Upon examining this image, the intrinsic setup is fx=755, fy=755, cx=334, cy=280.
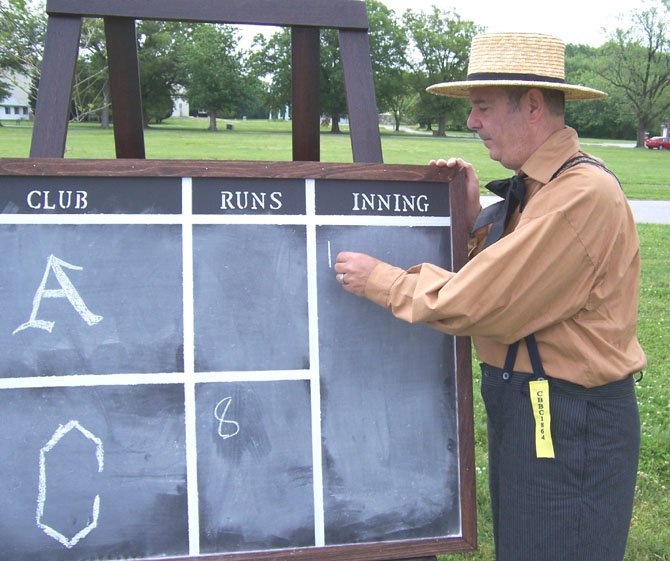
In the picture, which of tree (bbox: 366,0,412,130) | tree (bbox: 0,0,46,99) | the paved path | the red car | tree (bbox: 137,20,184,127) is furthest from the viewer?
tree (bbox: 366,0,412,130)

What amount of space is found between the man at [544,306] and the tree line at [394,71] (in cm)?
4915

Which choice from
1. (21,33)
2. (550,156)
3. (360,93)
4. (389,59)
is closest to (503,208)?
(550,156)

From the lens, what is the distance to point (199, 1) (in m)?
2.27

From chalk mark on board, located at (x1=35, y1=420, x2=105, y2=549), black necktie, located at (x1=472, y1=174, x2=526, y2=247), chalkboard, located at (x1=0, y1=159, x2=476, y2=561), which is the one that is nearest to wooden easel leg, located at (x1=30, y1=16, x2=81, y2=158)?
chalkboard, located at (x1=0, y1=159, x2=476, y2=561)

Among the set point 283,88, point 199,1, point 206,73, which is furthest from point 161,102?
point 199,1

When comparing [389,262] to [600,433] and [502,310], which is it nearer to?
[502,310]

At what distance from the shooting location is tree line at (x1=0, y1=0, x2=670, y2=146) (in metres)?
57.9

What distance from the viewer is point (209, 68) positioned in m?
64.6

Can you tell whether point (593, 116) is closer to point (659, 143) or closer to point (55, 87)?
point (659, 143)

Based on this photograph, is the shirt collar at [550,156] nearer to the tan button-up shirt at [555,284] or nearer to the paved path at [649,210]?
the tan button-up shirt at [555,284]

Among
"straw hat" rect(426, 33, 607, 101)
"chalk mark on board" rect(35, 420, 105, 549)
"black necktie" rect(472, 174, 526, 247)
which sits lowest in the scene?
"chalk mark on board" rect(35, 420, 105, 549)

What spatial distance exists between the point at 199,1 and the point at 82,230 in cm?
82

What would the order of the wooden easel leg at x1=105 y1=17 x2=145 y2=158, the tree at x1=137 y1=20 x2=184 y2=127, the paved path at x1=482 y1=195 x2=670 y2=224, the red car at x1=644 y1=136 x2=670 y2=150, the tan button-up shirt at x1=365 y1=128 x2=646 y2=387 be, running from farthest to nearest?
1. the tree at x1=137 y1=20 x2=184 y2=127
2. the red car at x1=644 y1=136 x2=670 y2=150
3. the paved path at x1=482 y1=195 x2=670 y2=224
4. the wooden easel leg at x1=105 y1=17 x2=145 y2=158
5. the tan button-up shirt at x1=365 y1=128 x2=646 y2=387

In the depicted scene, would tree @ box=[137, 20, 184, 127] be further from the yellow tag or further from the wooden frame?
the yellow tag
